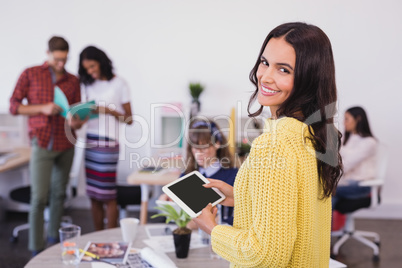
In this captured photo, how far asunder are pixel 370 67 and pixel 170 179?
232cm

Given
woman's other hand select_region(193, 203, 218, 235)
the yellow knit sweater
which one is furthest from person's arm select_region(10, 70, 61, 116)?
the yellow knit sweater

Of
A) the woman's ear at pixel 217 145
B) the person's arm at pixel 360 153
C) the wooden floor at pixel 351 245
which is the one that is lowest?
the wooden floor at pixel 351 245

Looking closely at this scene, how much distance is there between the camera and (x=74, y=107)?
288 centimetres

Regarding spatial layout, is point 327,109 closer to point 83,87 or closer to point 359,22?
point 83,87

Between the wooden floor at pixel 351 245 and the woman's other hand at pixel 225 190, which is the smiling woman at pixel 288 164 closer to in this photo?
the woman's other hand at pixel 225 190

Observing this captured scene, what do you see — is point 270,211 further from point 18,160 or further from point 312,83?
point 18,160

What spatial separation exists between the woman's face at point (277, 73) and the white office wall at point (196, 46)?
118 inches

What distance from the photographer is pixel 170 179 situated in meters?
2.99

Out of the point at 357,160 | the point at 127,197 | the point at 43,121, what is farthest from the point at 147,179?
the point at 357,160

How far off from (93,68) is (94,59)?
68 mm

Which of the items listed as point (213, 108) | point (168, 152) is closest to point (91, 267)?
point (168, 152)

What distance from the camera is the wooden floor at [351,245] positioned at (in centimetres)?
317

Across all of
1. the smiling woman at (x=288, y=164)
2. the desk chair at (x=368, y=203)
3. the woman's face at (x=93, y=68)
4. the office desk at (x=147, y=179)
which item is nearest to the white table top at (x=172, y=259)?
the smiling woman at (x=288, y=164)

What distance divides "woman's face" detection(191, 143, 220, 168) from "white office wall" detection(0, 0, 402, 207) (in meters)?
1.75
